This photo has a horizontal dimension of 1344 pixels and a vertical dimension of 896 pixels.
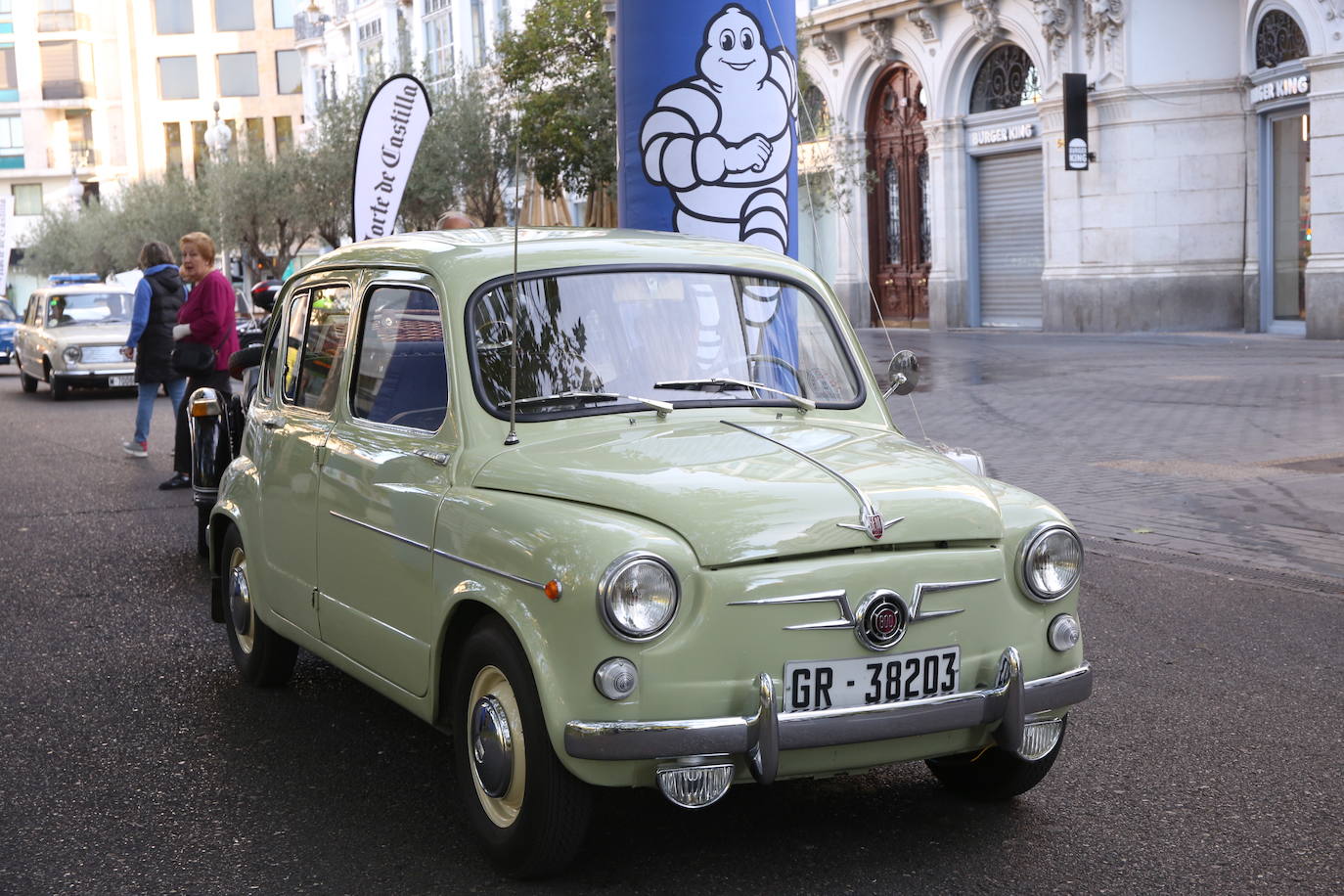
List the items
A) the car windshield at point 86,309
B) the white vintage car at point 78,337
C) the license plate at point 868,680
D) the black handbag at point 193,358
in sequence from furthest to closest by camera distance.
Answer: the car windshield at point 86,309
the white vintage car at point 78,337
the black handbag at point 193,358
the license plate at point 868,680

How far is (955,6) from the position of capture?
31.2 meters

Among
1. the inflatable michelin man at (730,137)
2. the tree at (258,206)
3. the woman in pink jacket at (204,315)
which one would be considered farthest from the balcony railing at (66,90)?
the inflatable michelin man at (730,137)

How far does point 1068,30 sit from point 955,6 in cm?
380

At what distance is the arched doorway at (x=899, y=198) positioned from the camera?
3341 centimetres

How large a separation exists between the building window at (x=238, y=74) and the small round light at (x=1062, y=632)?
89.5 metres

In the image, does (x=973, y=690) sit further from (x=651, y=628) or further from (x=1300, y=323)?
(x=1300, y=323)

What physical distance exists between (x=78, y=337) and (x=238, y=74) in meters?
69.7

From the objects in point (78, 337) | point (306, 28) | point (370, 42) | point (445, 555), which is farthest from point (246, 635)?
point (306, 28)

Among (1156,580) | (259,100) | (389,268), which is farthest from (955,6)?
(259,100)

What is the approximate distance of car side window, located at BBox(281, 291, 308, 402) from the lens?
5758mm

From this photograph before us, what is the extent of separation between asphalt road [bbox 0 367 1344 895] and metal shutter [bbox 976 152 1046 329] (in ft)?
78.3

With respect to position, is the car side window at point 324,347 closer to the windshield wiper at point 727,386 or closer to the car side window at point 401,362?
the car side window at point 401,362

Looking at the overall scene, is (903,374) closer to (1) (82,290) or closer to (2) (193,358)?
(2) (193,358)

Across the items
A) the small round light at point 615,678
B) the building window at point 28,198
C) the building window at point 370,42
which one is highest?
the building window at point 370,42
